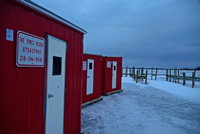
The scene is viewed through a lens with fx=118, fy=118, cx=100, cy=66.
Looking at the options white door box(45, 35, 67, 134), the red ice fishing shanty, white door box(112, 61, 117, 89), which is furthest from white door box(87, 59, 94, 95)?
white door box(45, 35, 67, 134)

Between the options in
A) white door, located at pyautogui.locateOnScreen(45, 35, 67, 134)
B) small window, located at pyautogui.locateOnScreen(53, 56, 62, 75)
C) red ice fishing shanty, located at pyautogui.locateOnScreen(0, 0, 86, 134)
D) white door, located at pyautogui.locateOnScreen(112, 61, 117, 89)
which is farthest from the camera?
white door, located at pyautogui.locateOnScreen(112, 61, 117, 89)

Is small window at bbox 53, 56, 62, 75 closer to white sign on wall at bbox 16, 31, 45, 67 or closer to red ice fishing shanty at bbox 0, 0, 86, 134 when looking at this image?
red ice fishing shanty at bbox 0, 0, 86, 134

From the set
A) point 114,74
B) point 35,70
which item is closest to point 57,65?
point 35,70

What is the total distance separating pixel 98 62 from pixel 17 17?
19.8 feet

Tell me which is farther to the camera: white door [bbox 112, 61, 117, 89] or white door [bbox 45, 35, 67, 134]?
white door [bbox 112, 61, 117, 89]

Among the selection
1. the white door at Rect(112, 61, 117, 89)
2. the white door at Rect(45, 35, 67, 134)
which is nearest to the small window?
the white door at Rect(45, 35, 67, 134)

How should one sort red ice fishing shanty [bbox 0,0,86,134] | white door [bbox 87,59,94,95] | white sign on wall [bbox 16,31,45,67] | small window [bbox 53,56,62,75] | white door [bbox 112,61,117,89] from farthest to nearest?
white door [bbox 112,61,117,89]
white door [bbox 87,59,94,95]
small window [bbox 53,56,62,75]
white sign on wall [bbox 16,31,45,67]
red ice fishing shanty [bbox 0,0,86,134]

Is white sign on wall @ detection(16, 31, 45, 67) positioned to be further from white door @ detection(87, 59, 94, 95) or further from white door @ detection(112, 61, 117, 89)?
white door @ detection(112, 61, 117, 89)

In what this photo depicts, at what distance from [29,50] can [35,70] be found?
15.0 inches

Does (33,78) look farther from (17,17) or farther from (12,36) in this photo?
(17,17)

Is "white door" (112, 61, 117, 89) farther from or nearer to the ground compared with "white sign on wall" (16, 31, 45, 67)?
nearer to the ground

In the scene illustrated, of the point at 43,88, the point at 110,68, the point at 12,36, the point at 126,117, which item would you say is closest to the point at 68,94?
the point at 43,88

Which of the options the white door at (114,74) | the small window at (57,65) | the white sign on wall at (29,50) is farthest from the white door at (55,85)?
A: the white door at (114,74)

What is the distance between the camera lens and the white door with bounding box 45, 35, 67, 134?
254 cm
